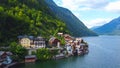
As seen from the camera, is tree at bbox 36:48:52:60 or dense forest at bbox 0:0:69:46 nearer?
tree at bbox 36:48:52:60

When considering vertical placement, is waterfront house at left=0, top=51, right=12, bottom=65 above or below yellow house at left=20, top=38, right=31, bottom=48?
below

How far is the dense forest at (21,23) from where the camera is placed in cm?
7988

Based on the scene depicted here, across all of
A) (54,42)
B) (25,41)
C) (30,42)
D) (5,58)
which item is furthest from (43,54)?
(54,42)

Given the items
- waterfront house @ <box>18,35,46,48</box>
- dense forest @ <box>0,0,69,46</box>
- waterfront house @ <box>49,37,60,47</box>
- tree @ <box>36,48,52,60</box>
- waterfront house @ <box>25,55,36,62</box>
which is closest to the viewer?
waterfront house @ <box>25,55,36,62</box>

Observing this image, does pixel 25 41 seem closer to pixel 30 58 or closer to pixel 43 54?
pixel 43 54

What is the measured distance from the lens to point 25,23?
90.3 meters

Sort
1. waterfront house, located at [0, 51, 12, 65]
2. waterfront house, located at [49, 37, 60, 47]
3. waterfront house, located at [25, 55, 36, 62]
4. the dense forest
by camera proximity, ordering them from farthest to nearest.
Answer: waterfront house, located at [49, 37, 60, 47]
the dense forest
waterfront house, located at [25, 55, 36, 62]
waterfront house, located at [0, 51, 12, 65]

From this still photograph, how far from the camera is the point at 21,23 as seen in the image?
8850 centimetres

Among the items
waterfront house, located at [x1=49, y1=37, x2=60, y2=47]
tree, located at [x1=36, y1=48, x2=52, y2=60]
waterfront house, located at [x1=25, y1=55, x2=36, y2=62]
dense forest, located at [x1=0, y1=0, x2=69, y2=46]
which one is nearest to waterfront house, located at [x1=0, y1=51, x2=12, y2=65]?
waterfront house, located at [x1=25, y1=55, x2=36, y2=62]

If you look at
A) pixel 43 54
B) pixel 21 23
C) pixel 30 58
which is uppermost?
pixel 21 23

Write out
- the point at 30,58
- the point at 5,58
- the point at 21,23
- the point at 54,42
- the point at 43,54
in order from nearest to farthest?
the point at 5,58 < the point at 30,58 < the point at 43,54 < the point at 54,42 < the point at 21,23

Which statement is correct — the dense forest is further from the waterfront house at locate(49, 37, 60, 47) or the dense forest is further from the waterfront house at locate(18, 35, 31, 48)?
the waterfront house at locate(49, 37, 60, 47)

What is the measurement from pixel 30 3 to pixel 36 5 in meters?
3.37

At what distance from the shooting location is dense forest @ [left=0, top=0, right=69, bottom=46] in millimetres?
79875
